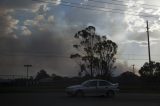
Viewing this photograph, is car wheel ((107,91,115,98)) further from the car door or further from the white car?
the car door

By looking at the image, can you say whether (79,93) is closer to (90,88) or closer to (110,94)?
(90,88)

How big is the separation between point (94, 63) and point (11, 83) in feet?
69.0

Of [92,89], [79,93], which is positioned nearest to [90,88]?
[92,89]

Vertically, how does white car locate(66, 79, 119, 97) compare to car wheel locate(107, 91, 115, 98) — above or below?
above

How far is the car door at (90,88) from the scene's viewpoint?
107 feet

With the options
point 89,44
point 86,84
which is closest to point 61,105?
point 86,84

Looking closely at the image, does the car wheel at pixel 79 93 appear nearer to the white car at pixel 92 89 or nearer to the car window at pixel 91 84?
the white car at pixel 92 89

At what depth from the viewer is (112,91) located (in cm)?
3375

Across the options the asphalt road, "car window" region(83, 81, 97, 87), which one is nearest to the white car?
"car window" region(83, 81, 97, 87)

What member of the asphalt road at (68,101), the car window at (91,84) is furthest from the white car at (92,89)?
the asphalt road at (68,101)

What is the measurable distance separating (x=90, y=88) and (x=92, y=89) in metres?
0.24

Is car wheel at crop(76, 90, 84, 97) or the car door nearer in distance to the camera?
car wheel at crop(76, 90, 84, 97)

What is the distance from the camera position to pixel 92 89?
3281 centimetres

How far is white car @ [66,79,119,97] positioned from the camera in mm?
32250
